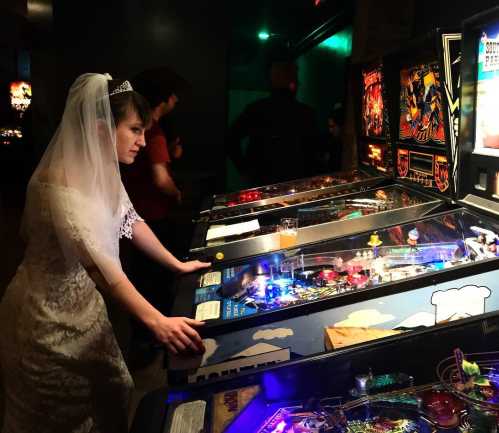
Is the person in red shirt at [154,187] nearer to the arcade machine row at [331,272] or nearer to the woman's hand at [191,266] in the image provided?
the woman's hand at [191,266]

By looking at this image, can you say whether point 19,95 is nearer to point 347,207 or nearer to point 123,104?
point 347,207

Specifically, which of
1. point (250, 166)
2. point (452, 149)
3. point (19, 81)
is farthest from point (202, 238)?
point (19, 81)

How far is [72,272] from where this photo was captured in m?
1.61

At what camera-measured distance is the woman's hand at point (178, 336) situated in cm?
127

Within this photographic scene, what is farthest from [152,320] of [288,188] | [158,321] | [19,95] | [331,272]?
[19,95]

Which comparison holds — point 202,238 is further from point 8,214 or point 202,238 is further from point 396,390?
point 8,214

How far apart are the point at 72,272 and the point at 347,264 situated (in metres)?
0.99

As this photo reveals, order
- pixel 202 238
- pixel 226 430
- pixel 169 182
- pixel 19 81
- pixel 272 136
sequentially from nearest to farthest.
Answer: pixel 226 430 → pixel 202 238 → pixel 169 182 → pixel 272 136 → pixel 19 81

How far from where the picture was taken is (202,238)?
237 cm

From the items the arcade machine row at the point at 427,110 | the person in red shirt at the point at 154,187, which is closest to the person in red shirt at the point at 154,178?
the person in red shirt at the point at 154,187

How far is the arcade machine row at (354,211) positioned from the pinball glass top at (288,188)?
14 centimetres

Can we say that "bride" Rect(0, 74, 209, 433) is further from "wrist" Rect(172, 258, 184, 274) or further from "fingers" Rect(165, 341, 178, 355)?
"wrist" Rect(172, 258, 184, 274)

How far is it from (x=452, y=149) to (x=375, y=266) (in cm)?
57

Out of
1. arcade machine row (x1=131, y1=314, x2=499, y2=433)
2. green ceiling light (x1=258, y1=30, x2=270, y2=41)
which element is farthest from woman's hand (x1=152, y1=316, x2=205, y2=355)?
green ceiling light (x1=258, y1=30, x2=270, y2=41)
